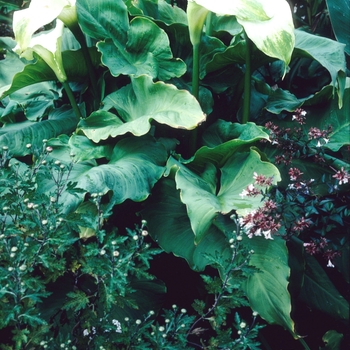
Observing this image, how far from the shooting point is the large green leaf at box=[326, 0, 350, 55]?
1832 millimetres

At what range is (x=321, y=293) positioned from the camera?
1.49m

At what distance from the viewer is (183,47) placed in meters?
1.81

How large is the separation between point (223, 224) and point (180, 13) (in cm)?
98

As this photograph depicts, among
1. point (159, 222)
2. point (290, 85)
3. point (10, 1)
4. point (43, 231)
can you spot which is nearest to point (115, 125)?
point (159, 222)

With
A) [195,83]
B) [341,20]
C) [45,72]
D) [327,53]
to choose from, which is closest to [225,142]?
[195,83]

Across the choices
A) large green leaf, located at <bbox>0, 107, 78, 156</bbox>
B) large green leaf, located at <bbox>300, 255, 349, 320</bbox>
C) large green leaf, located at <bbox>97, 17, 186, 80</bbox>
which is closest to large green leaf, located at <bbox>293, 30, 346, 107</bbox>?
large green leaf, located at <bbox>97, 17, 186, 80</bbox>

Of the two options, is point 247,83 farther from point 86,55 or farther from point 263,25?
point 86,55

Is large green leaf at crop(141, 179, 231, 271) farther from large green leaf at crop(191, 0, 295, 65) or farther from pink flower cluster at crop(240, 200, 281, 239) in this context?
large green leaf at crop(191, 0, 295, 65)

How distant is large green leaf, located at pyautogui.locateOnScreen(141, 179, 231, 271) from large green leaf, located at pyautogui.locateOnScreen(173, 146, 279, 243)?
0.37 feet

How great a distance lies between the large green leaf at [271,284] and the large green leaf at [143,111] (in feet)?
1.33

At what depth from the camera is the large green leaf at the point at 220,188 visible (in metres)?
1.16

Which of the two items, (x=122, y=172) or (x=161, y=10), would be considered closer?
(x=122, y=172)

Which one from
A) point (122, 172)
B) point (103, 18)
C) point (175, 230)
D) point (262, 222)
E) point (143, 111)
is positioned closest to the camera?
point (262, 222)

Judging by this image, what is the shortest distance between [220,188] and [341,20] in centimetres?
95
